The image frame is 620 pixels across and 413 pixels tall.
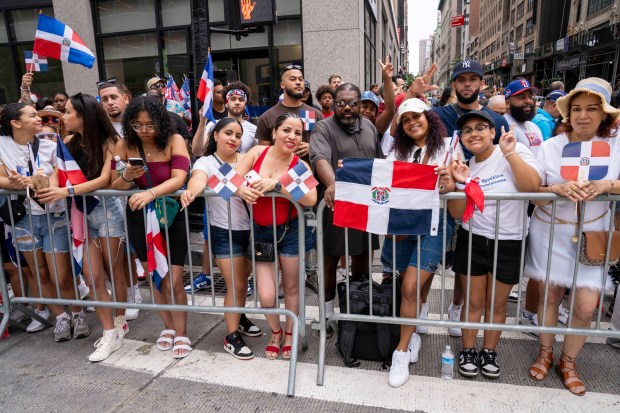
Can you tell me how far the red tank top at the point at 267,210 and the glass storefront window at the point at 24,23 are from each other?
505 inches

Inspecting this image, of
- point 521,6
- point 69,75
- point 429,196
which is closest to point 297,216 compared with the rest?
point 429,196

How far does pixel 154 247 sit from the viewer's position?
360 cm

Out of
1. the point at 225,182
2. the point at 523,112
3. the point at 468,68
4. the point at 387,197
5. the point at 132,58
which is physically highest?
the point at 132,58

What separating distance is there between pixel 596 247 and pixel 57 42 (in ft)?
19.3

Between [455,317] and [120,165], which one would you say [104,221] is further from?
[455,317]

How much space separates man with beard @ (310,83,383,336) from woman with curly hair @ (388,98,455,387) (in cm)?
51

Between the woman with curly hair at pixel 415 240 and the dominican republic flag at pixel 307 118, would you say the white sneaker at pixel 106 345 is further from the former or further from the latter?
the dominican republic flag at pixel 307 118

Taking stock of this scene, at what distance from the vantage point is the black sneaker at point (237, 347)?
12.2 ft

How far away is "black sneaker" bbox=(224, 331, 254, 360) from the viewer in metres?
3.71

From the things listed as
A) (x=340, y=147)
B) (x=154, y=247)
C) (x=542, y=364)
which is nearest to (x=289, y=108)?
(x=340, y=147)

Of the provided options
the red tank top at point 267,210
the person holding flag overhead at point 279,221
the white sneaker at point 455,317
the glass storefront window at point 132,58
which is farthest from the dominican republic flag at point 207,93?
the glass storefront window at point 132,58

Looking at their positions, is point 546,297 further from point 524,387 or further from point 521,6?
point 521,6

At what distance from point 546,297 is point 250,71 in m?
10.1

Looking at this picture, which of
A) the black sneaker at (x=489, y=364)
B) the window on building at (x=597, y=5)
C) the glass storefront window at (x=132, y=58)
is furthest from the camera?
the window on building at (x=597, y=5)
